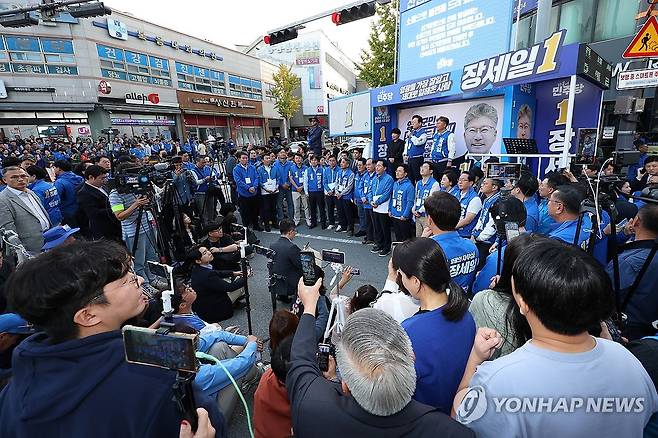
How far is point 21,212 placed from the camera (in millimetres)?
4094

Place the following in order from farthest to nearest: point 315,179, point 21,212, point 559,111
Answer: point 315,179
point 559,111
point 21,212

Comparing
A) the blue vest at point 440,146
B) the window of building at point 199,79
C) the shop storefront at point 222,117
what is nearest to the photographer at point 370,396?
the blue vest at point 440,146

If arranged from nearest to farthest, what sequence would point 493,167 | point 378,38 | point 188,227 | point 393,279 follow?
point 393,279 → point 493,167 → point 188,227 → point 378,38

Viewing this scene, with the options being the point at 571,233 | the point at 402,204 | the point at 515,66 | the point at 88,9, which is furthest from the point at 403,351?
the point at 88,9

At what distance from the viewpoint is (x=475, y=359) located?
1.45 m

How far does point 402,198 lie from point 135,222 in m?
4.46

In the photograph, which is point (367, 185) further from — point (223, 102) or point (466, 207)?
point (223, 102)

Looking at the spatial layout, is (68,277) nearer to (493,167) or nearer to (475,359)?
(475,359)

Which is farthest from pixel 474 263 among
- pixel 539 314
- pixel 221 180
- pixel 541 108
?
pixel 221 180

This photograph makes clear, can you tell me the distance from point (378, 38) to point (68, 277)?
69.5ft

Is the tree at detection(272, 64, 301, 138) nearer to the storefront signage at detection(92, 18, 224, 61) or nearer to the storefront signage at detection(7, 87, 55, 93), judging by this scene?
the storefront signage at detection(92, 18, 224, 61)

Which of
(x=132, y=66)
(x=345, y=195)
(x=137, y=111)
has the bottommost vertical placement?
(x=345, y=195)

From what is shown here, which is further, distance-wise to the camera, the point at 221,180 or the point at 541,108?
the point at 221,180

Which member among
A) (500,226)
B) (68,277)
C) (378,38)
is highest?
(378,38)
